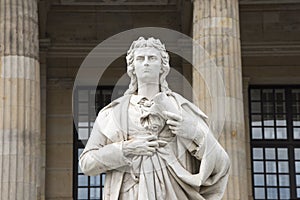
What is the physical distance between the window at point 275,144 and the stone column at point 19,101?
27.0ft

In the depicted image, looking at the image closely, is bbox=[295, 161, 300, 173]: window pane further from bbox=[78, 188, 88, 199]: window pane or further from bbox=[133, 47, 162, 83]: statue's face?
bbox=[133, 47, 162, 83]: statue's face

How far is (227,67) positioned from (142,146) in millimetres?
17555

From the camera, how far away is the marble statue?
7012mm

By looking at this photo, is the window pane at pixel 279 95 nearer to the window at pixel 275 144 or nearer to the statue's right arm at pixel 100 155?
the window at pixel 275 144

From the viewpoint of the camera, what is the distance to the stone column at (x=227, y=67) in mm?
23609

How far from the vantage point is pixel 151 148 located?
702cm

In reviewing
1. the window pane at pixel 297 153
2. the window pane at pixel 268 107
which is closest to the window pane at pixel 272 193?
the window pane at pixel 297 153

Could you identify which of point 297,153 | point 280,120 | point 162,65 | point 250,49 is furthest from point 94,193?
point 162,65

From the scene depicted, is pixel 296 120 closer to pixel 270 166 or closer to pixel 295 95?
pixel 295 95

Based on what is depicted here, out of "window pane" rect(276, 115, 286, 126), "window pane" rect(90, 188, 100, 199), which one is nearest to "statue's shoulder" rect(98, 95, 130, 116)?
"window pane" rect(90, 188, 100, 199)

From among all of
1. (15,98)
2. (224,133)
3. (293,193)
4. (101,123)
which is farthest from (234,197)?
(101,123)

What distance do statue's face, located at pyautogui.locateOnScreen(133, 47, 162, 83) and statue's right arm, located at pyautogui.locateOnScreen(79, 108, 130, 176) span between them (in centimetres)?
41

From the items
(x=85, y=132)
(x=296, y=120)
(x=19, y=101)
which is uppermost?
(x=296, y=120)

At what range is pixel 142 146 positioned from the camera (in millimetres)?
7016
